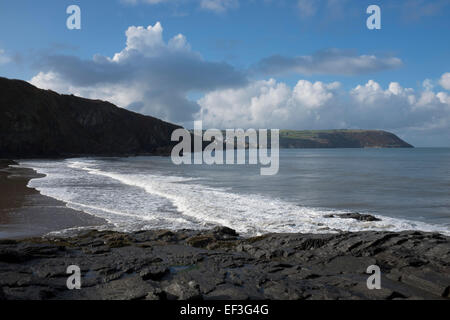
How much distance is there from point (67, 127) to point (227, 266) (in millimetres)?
108928

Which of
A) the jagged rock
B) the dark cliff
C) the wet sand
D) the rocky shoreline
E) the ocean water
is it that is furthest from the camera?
the dark cliff

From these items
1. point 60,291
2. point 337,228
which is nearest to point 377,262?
point 337,228

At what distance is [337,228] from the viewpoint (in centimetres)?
1368

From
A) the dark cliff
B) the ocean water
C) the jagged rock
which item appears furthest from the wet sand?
the dark cliff

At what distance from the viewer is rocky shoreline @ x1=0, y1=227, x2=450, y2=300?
6.88m

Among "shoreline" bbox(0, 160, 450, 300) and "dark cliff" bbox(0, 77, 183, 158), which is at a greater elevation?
"dark cliff" bbox(0, 77, 183, 158)

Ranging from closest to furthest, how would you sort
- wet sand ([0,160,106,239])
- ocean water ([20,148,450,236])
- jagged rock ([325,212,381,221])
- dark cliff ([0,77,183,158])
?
1. wet sand ([0,160,106,239])
2. ocean water ([20,148,450,236])
3. jagged rock ([325,212,381,221])
4. dark cliff ([0,77,183,158])

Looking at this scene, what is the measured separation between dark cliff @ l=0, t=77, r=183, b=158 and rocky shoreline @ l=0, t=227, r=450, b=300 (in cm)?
8190

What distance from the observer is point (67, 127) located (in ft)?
347

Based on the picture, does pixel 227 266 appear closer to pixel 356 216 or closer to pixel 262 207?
pixel 356 216

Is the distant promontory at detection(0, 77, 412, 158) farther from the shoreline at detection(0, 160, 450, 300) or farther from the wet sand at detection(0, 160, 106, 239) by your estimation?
the shoreline at detection(0, 160, 450, 300)

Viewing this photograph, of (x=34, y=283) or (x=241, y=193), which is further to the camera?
(x=241, y=193)
